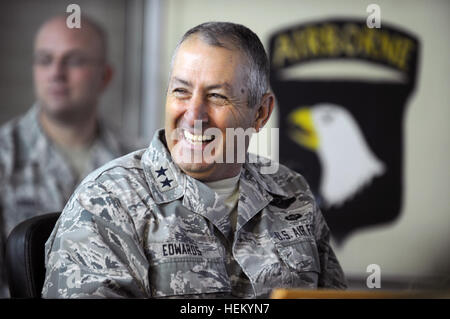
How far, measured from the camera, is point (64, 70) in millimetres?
3699

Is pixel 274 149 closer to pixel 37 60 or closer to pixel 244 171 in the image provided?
pixel 37 60

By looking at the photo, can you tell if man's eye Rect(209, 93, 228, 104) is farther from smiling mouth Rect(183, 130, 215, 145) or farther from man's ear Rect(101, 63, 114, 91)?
man's ear Rect(101, 63, 114, 91)

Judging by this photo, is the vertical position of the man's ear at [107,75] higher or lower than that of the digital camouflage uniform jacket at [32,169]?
higher

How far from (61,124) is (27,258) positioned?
2.34 m

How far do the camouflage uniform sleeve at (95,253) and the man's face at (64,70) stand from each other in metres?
2.43

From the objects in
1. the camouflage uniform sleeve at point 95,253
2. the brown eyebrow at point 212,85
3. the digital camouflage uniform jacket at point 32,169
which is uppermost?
the brown eyebrow at point 212,85

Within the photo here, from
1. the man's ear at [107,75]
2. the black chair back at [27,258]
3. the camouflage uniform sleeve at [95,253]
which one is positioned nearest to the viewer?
the camouflage uniform sleeve at [95,253]

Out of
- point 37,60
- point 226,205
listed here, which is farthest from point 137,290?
point 37,60

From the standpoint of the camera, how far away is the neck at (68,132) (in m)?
3.66

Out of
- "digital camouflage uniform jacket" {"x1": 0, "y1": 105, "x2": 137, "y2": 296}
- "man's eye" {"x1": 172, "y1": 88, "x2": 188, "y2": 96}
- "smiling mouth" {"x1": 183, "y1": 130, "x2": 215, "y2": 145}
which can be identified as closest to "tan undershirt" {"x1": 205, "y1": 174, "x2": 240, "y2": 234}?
"smiling mouth" {"x1": 183, "y1": 130, "x2": 215, "y2": 145}

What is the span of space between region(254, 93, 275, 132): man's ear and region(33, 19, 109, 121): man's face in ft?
7.24

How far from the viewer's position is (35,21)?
→ 3852mm

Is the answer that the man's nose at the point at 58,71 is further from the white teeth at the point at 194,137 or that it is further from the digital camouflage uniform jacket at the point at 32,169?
the white teeth at the point at 194,137

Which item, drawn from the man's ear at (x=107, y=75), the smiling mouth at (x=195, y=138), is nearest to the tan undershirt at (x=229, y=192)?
the smiling mouth at (x=195, y=138)
